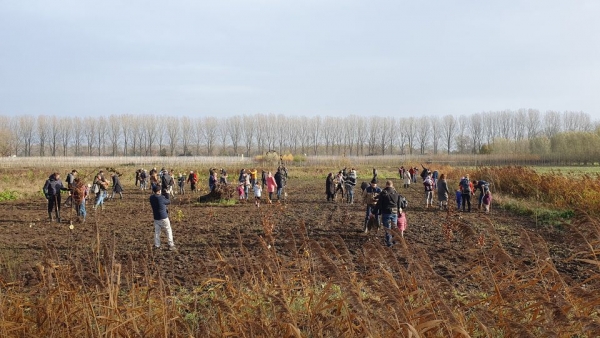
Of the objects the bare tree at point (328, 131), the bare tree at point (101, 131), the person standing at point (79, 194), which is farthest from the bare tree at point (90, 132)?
the person standing at point (79, 194)

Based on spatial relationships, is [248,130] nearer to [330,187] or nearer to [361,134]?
[361,134]

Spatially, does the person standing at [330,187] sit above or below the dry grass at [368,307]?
below

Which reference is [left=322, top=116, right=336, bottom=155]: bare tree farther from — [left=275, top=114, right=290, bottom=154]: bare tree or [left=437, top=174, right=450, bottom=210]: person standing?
[left=437, top=174, right=450, bottom=210]: person standing

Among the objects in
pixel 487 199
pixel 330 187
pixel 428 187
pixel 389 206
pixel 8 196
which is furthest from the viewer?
pixel 8 196

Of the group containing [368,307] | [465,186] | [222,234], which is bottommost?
[222,234]

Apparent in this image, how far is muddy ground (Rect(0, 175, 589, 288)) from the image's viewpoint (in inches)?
349

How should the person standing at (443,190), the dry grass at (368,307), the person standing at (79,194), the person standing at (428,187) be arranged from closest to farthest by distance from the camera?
the dry grass at (368,307) < the person standing at (79,194) < the person standing at (443,190) < the person standing at (428,187)

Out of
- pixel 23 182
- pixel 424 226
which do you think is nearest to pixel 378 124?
pixel 23 182

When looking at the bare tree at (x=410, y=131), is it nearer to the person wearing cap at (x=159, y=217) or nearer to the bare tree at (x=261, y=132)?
the bare tree at (x=261, y=132)

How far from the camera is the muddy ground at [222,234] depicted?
8867mm

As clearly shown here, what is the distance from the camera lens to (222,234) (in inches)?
523

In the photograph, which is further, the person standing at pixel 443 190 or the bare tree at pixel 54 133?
the bare tree at pixel 54 133

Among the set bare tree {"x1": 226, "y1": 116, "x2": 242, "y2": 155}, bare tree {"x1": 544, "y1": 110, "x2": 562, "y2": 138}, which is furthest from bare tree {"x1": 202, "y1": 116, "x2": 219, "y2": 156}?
bare tree {"x1": 544, "y1": 110, "x2": 562, "y2": 138}

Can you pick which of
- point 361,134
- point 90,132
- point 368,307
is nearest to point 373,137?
point 361,134
